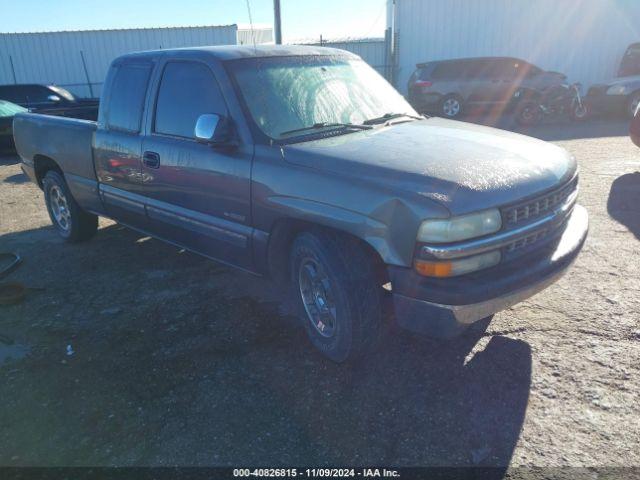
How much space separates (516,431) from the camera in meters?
2.55

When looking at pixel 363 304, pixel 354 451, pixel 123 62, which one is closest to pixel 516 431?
pixel 354 451

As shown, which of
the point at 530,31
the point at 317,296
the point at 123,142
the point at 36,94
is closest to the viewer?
the point at 317,296

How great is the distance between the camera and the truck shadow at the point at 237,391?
251 centimetres

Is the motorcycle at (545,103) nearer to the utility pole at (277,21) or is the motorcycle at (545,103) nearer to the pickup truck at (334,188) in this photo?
the utility pole at (277,21)

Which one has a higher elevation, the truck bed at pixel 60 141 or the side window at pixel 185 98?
the side window at pixel 185 98

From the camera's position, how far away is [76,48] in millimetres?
20188

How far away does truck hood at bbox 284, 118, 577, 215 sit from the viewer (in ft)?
8.40

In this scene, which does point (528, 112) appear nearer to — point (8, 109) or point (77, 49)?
point (8, 109)

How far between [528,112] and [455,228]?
12.7 m

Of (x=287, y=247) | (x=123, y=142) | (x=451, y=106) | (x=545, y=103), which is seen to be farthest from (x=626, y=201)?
(x=451, y=106)

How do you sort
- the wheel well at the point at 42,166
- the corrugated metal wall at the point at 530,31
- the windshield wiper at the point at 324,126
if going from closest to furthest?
the windshield wiper at the point at 324,126, the wheel well at the point at 42,166, the corrugated metal wall at the point at 530,31

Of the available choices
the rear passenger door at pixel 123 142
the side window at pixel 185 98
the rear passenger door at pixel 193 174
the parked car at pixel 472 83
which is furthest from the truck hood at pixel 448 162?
the parked car at pixel 472 83

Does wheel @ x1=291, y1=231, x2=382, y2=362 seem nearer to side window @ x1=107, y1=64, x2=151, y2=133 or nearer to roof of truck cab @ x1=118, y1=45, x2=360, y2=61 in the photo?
roof of truck cab @ x1=118, y1=45, x2=360, y2=61

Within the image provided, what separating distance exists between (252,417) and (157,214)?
2.07 meters
